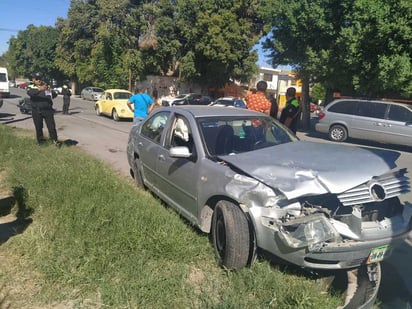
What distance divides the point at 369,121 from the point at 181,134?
10.6m

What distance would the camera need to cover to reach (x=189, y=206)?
3.81 meters

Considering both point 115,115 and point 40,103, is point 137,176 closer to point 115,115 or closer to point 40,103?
point 40,103

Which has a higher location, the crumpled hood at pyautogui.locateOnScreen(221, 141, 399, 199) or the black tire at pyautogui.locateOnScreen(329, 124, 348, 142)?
the crumpled hood at pyautogui.locateOnScreen(221, 141, 399, 199)

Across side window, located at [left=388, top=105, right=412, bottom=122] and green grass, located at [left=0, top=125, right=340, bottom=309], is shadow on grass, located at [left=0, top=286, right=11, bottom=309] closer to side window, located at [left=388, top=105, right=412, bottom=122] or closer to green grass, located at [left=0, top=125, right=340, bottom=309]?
green grass, located at [left=0, top=125, right=340, bottom=309]

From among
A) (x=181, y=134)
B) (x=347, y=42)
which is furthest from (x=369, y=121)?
(x=181, y=134)

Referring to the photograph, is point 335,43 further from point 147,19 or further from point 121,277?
point 147,19

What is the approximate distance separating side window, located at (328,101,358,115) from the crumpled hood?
1053 centimetres

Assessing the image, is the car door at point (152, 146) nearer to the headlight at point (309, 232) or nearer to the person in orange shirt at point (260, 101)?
the headlight at point (309, 232)

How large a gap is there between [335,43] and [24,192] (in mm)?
14287

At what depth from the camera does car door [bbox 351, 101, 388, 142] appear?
1248 centimetres

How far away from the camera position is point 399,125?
12.0 m

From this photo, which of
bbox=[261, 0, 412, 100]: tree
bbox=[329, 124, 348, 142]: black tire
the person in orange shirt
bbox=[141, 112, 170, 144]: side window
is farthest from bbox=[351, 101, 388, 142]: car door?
bbox=[141, 112, 170, 144]: side window

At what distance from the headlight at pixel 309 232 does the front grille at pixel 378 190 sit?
0.26 meters

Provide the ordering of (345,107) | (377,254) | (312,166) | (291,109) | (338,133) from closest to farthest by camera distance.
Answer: (377,254) < (312,166) < (291,109) < (345,107) < (338,133)
